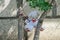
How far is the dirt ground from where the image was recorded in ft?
20.7

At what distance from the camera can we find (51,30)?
20.8 ft

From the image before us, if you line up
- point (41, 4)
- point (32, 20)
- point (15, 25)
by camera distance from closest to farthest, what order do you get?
point (41, 4)
point (32, 20)
point (15, 25)

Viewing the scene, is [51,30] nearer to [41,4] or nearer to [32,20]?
[32,20]

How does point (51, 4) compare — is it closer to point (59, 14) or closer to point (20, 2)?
point (20, 2)

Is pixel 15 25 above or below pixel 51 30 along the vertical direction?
above

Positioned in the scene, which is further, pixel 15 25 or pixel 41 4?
pixel 15 25

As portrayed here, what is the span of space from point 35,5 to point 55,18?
2130 millimetres

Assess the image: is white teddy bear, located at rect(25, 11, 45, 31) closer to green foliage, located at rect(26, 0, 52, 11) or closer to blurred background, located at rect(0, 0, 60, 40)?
green foliage, located at rect(26, 0, 52, 11)

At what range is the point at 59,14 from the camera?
20.5 ft

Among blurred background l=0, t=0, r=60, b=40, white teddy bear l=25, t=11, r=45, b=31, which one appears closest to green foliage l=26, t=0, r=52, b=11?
white teddy bear l=25, t=11, r=45, b=31

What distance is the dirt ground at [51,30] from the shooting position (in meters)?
6.30

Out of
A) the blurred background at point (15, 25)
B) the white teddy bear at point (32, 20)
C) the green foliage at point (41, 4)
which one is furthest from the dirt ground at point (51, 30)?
the green foliage at point (41, 4)

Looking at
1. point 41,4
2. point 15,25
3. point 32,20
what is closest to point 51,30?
point 15,25

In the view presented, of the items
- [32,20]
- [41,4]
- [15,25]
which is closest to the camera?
[41,4]
